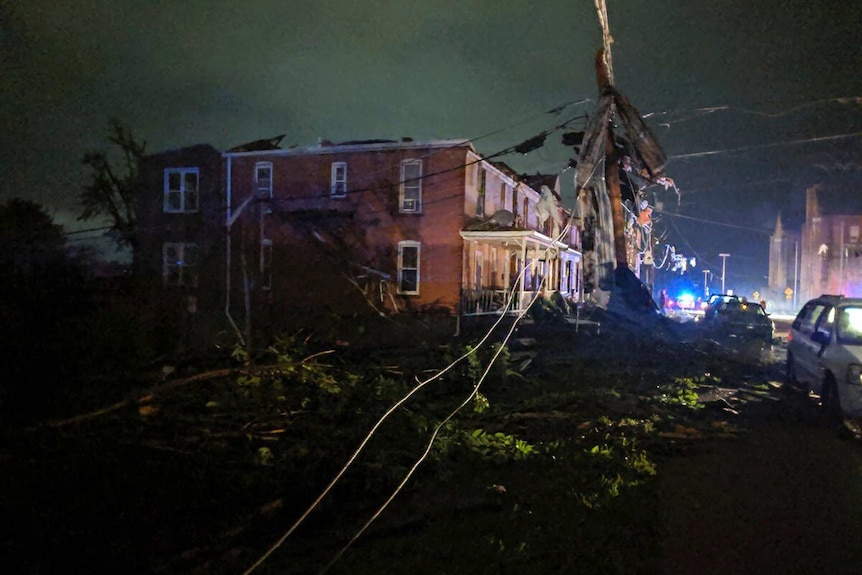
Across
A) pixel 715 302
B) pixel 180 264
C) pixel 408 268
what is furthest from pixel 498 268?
pixel 180 264

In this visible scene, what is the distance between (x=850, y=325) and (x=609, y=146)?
8731 mm

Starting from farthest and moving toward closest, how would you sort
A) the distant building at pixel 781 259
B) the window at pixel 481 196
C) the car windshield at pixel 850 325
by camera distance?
1. the distant building at pixel 781 259
2. the window at pixel 481 196
3. the car windshield at pixel 850 325

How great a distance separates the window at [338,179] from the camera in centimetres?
2244

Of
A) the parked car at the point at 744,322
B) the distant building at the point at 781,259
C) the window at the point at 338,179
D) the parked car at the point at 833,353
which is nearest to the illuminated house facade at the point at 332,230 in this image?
the window at the point at 338,179

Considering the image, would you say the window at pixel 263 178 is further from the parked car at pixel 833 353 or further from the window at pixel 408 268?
the parked car at pixel 833 353

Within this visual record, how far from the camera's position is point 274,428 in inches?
270

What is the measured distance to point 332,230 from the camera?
22.5 meters

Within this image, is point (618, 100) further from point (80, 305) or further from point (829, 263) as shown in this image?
point (829, 263)

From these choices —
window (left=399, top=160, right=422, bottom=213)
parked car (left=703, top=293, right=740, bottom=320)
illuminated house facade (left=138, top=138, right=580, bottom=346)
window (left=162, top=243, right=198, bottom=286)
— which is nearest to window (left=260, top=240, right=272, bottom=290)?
illuminated house facade (left=138, top=138, right=580, bottom=346)

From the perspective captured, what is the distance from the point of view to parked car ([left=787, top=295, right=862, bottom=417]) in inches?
330

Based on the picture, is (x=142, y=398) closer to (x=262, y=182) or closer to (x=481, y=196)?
(x=481, y=196)

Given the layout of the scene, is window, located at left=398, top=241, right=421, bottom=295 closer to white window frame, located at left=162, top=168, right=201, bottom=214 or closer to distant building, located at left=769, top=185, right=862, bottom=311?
white window frame, located at left=162, top=168, right=201, bottom=214

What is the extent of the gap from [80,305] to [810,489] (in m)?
11.5

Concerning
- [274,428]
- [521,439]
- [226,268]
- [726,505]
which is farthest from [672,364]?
[226,268]
